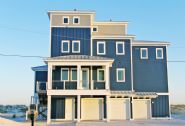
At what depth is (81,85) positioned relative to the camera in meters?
32.1

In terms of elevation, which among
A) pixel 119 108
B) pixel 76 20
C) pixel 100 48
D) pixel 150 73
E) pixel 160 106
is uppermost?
pixel 76 20

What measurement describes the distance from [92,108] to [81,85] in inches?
115

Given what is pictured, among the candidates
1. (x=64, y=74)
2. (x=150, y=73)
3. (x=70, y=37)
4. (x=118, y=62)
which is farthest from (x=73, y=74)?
(x=150, y=73)

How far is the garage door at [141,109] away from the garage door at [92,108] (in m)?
3.71

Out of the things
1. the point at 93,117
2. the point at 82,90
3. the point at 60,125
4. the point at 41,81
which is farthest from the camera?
A: the point at 41,81

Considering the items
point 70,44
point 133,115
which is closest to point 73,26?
point 70,44

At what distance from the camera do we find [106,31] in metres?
36.6

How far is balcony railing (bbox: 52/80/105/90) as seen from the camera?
31802 mm

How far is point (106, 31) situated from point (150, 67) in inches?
244

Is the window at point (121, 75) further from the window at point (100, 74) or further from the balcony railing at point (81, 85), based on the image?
the balcony railing at point (81, 85)

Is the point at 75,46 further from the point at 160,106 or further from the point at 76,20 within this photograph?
the point at 160,106

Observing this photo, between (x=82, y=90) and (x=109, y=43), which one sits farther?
(x=109, y=43)

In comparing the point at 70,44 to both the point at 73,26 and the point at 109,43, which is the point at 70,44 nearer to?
the point at 73,26

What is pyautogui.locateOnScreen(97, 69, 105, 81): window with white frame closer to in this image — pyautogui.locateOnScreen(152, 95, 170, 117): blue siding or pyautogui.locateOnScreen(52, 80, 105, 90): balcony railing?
pyautogui.locateOnScreen(52, 80, 105, 90): balcony railing
